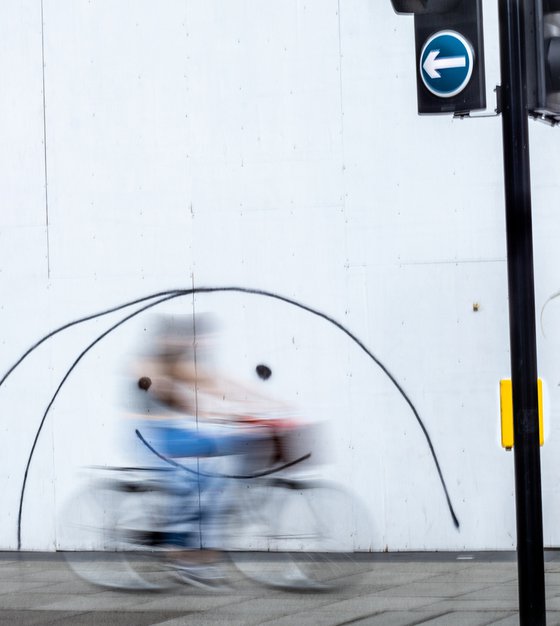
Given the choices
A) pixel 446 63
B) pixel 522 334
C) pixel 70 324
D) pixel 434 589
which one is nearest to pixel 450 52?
pixel 446 63

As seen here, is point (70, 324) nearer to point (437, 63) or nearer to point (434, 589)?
point (434, 589)

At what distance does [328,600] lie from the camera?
25.8ft

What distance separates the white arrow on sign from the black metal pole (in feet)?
0.97

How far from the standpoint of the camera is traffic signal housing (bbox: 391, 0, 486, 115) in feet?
18.7

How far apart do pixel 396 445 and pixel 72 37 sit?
13.9ft

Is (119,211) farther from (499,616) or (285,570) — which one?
(499,616)

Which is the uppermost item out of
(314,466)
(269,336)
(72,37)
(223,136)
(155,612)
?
Result: (72,37)

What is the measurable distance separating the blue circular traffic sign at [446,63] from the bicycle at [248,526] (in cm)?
373

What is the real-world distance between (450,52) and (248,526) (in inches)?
181

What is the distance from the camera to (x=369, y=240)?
9.98 meters

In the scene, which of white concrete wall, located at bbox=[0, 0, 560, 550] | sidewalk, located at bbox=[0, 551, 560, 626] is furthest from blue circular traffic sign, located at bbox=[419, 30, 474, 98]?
white concrete wall, located at bbox=[0, 0, 560, 550]

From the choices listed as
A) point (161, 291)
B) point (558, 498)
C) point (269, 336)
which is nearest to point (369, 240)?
point (269, 336)

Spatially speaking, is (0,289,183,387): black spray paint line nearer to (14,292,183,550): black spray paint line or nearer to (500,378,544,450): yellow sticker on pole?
(14,292,183,550): black spray paint line

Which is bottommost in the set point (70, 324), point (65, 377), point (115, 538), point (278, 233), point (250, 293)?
point (115, 538)
